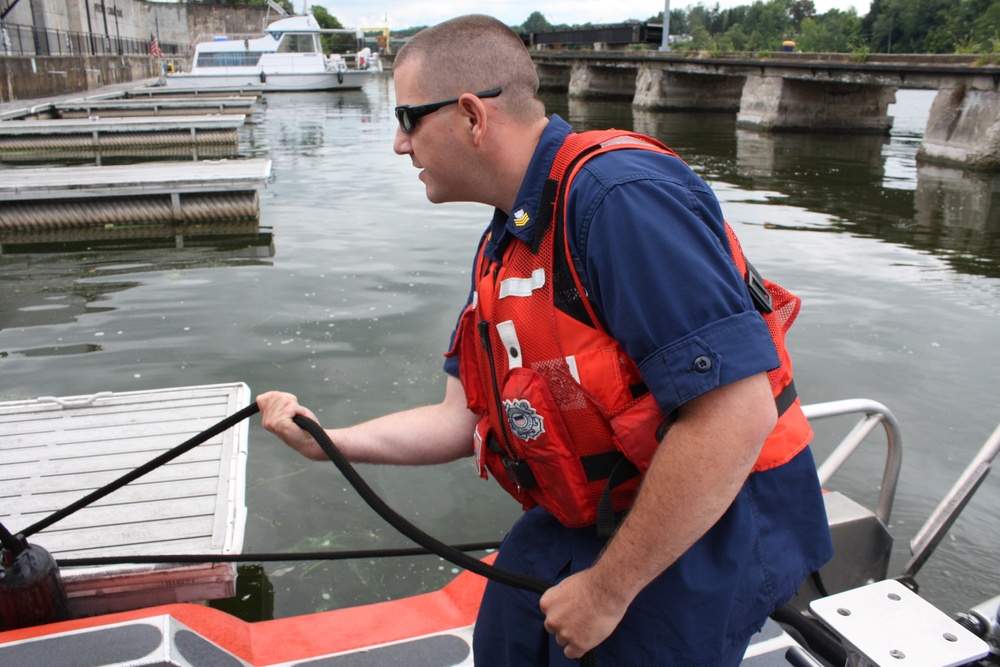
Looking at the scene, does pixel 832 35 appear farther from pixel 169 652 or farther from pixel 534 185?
pixel 169 652

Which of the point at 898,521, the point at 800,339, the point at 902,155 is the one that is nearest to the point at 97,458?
the point at 898,521

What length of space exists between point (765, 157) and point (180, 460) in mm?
20357

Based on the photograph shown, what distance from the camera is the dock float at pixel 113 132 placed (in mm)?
18594

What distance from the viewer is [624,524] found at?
4.89 ft

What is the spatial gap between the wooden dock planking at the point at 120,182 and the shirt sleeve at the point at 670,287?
10968mm

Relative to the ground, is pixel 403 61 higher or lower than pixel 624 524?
higher

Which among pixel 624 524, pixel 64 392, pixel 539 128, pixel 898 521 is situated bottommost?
pixel 898 521

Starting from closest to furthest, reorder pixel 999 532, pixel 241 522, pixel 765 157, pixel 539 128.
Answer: pixel 539 128 < pixel 241 522 < pixel 999 532 < pixel 765 157

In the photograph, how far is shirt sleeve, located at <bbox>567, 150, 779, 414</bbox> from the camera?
53.7 inches

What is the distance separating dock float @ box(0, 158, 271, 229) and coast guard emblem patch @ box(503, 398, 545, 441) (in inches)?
422

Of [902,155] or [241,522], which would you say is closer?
[241,522]

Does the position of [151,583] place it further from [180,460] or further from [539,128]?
[539,128]

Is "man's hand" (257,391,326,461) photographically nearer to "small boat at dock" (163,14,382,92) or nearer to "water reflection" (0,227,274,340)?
"water reflection" (0,227,274,340)

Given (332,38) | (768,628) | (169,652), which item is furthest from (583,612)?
(332,38)
